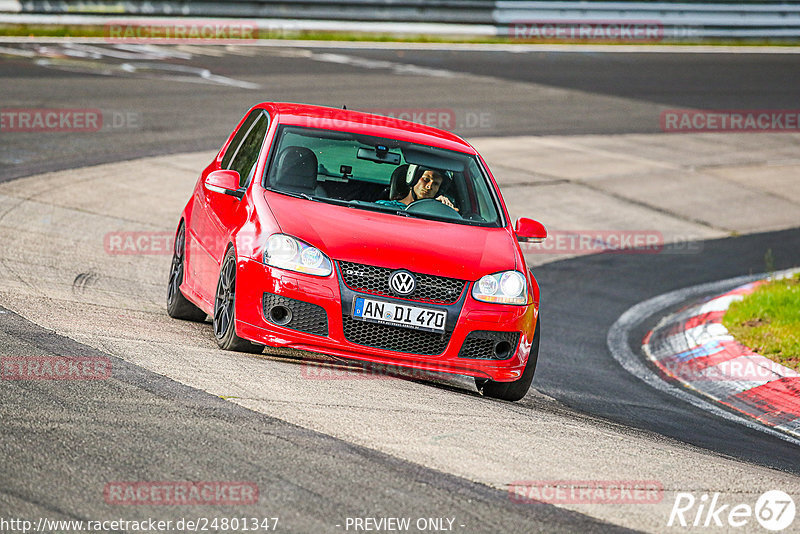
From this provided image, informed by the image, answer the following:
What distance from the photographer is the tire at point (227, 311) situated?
7.13 m

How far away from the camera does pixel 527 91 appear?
76.6 feet

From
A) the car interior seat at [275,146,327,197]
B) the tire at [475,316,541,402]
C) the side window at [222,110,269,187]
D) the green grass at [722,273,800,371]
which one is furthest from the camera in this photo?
the green grass at [722,273,800,371]

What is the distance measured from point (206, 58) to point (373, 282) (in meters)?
17.6

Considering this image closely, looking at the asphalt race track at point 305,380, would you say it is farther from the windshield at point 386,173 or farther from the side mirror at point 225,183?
the windshield at point 386,173

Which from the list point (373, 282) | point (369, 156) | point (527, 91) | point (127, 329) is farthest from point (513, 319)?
point (527, 91)

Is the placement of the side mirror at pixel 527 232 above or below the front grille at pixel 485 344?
above

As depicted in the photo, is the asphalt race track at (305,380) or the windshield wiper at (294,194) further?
the windshield wiper at (294,194)

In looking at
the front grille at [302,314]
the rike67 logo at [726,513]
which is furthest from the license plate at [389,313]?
the rike67 logo at [726,513]

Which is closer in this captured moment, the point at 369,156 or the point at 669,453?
the point at 669,453

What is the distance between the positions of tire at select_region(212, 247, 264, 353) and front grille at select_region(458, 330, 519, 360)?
130 centimetres

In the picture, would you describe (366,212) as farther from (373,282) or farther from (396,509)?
(396,509)

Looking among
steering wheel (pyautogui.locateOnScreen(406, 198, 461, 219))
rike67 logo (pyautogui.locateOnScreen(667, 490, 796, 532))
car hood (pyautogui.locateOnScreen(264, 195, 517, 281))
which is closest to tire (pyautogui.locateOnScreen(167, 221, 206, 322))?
car hood (pyautogui.locateOnScreen(264, 195, 517, 281))

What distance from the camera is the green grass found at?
32.0ft

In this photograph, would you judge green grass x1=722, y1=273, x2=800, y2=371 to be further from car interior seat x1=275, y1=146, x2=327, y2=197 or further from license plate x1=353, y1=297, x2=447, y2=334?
car interior seat x1=275, y1=146, x2=327, y2=197
